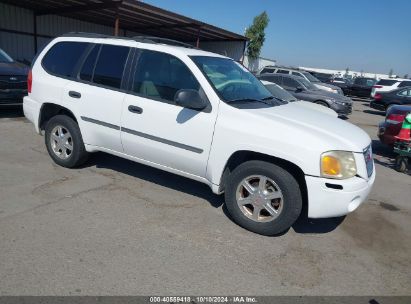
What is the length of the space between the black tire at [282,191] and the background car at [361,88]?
2486 cm

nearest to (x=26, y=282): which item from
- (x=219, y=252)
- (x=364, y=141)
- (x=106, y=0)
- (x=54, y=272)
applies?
(x=54, y=272)

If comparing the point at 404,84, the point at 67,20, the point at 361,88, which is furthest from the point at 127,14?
the point at 361,88

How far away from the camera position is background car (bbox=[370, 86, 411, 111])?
16.0m

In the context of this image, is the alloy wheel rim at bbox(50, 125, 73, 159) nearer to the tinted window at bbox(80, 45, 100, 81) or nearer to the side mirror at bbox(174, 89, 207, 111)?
the tinted window at bbox(80, 45, 100, 81)

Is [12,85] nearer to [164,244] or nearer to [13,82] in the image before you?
[13,82]

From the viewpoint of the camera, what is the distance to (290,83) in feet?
45.8

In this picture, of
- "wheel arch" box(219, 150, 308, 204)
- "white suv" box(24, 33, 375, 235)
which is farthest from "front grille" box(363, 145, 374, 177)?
"wheel arch" box(219, 150, 308, 204)

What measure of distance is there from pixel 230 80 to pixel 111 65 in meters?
1.55

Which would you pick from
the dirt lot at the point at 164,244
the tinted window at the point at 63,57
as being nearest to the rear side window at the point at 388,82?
the dirt lot at the point at 164,244

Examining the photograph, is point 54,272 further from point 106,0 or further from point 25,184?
point 106,0

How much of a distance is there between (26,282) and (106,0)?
12911 mm

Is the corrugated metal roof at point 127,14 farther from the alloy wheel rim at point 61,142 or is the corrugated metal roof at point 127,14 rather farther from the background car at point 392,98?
the alloy wheel rim at point 61,142

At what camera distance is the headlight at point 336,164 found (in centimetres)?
337

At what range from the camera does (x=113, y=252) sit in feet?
10.4
